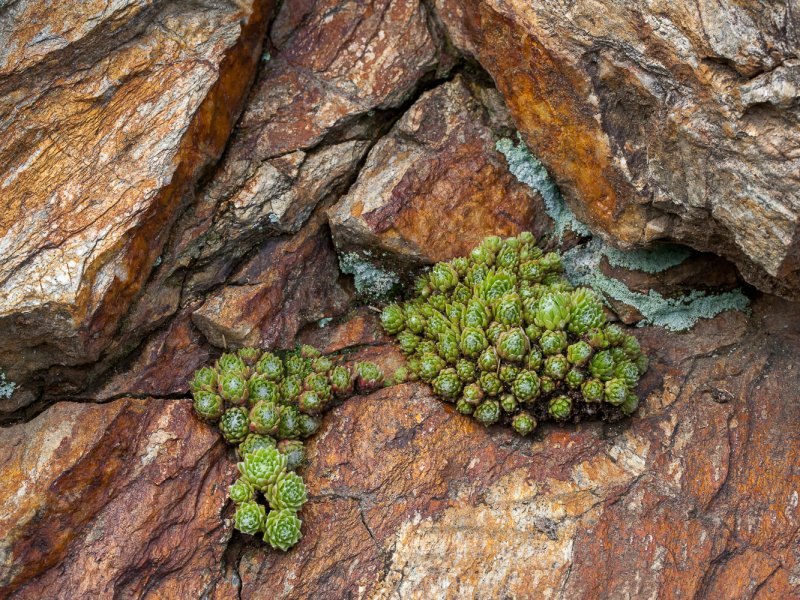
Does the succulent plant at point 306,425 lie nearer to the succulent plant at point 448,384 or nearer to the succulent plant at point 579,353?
the succulent plant at point 448,384

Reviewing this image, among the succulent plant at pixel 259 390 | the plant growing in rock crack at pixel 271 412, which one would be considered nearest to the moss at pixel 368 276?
the plant growing in rock crack at pixel 271 412

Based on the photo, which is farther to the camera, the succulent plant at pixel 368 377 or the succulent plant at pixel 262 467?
the succulent plant at pixel 368 377

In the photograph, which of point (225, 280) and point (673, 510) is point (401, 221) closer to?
point (225, 280)

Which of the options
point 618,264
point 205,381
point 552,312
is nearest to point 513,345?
point 552,312

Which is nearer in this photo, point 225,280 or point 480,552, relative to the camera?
point 480,552

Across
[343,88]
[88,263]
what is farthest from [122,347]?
[343,88]

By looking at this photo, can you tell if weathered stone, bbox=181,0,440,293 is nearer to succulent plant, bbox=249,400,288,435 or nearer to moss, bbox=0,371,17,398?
succulent plant, bbox=249,400,288,435
